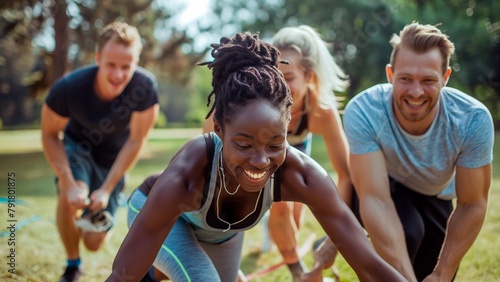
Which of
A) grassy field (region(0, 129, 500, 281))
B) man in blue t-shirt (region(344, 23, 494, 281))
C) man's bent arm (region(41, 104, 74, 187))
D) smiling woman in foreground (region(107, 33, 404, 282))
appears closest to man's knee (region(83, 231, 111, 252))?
grassy field (region(0, 129, 500, 281))

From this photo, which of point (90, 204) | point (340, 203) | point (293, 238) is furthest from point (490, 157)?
point (90, 204)

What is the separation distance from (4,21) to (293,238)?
15661 millimetres

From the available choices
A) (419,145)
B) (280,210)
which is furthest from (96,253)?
(419,145)

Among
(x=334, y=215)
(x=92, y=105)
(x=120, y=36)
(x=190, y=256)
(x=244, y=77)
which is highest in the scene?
(x=244, y=77)

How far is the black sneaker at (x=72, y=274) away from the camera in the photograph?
4163 millimetres

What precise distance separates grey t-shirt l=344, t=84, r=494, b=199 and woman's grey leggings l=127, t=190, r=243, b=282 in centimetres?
95

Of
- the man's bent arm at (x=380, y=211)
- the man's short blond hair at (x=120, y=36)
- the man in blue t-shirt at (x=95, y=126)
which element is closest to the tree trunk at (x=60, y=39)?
the man in blue t-shirt at (x=95, y=126)

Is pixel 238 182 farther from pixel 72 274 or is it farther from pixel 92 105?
pixel 92 105

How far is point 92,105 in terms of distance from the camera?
4.56 m

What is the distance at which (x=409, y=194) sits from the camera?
12.0 feet

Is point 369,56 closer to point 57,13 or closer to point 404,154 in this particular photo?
point 57,13

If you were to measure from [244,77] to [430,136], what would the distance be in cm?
149

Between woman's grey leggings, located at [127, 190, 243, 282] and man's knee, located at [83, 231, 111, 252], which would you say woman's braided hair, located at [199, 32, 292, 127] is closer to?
woman's grey leggings, located at [127, 190, 243, 282]

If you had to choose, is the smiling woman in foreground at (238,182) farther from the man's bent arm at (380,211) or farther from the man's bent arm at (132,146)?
the man's bent arm at (132,146)
